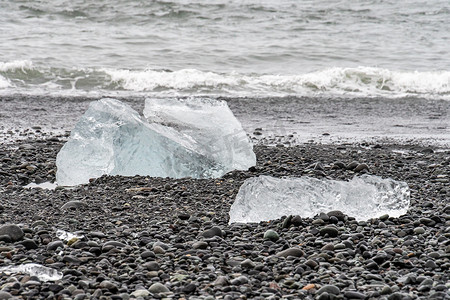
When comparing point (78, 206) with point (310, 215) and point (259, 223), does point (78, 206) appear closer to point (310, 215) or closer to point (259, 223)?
point (259, 223)

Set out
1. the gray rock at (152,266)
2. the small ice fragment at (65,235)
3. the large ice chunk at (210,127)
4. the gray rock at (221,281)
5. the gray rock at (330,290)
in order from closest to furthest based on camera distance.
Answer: the gray rock at (330,290) → the gray rock at (221,281) → the gray rock at (152,266) → the small ice fragment at (65,235) → the large ice chunk at (210,127)

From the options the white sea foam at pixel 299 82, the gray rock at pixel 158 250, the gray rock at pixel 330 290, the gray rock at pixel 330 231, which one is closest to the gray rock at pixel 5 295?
the gray rock at pixel 158 250

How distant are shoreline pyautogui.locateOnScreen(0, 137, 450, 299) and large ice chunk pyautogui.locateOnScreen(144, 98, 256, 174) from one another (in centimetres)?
23

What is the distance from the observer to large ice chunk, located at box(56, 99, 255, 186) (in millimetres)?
5262

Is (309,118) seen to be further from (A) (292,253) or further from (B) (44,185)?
(A) (292,253)

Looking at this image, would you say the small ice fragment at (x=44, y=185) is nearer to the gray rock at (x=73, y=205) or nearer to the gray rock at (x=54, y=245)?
the gray rock at (x=73, y=205)

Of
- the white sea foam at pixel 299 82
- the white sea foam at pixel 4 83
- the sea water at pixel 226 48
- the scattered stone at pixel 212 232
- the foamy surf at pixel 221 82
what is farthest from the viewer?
the sea water at pixel 226 48

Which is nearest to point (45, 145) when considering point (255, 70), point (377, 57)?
point (255, 70)

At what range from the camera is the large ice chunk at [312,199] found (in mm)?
4082

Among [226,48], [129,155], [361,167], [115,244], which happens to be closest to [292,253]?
[115,244]

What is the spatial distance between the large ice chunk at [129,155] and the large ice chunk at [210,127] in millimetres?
99

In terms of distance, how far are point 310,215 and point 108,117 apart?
90.1 inches

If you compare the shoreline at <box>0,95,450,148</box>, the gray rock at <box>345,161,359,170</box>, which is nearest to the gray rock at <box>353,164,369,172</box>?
the gray rock at <box>345,161,359,170</box>

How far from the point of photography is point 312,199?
13.8ft
